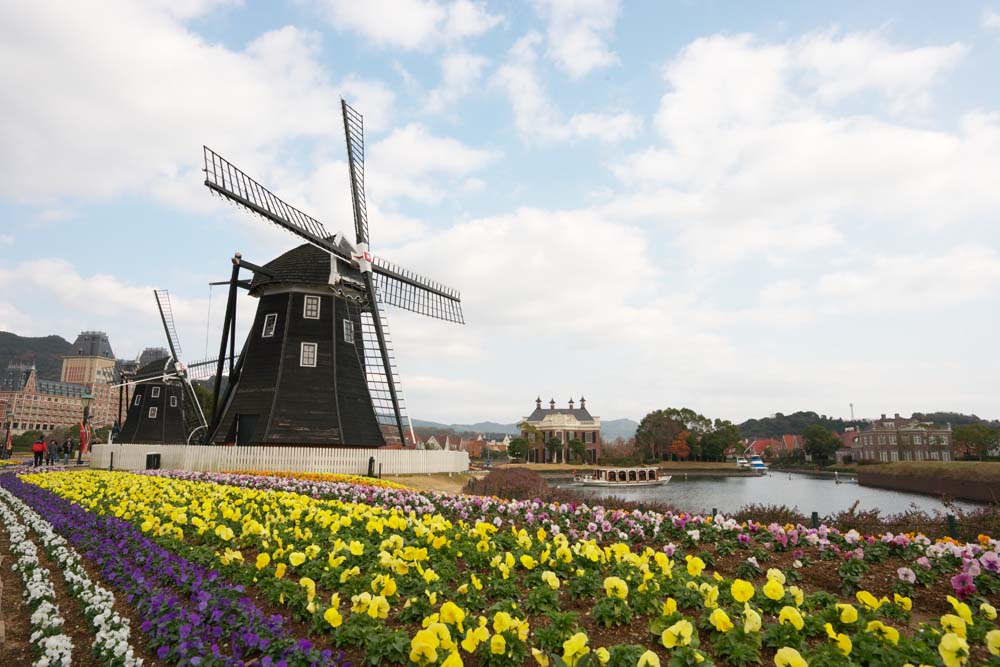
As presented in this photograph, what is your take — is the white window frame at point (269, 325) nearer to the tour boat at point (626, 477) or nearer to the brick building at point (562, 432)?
the tour boat at point (626, 477)

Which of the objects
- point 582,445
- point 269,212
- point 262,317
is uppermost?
point 269,212

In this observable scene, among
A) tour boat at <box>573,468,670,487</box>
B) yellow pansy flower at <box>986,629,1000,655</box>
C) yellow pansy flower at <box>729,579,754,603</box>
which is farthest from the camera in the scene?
tour boat at <box>573,468,670,487</box>

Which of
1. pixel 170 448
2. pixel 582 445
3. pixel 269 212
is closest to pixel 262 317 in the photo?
pixel 269 212

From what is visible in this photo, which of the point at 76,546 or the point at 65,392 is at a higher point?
the point at 65,392

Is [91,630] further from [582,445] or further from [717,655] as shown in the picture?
[582,445]

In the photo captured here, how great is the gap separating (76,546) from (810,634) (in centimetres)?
1067

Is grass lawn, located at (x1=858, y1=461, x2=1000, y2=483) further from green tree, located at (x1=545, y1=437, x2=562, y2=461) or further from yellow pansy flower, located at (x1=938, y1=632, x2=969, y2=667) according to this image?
yellow pansy flower, located at (x1=938, y1=632, x2=969, y2=667)

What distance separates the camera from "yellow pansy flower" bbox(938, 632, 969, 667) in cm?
394

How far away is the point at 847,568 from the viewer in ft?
23.4

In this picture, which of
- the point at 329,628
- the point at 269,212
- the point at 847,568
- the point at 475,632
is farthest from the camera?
the point at 269,212

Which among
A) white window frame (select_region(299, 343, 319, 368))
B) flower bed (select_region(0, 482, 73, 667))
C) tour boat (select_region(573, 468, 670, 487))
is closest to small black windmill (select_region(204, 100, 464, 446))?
white window frame (select_region(299, 343, 319, 368))

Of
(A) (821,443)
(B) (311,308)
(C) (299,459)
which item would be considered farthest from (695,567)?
(A) (821,443)

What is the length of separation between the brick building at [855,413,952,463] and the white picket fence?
96.2m

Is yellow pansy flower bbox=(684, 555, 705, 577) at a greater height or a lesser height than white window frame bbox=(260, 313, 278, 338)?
lesser
